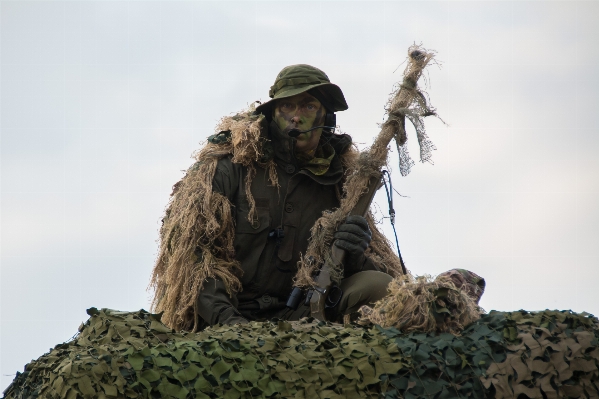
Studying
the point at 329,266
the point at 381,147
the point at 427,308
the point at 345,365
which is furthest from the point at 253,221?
the point at 345,365

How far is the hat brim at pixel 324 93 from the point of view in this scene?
7.14 meters

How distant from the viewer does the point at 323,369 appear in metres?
4.86

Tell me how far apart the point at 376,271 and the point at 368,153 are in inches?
29.5

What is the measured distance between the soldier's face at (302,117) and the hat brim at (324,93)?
0.21ft

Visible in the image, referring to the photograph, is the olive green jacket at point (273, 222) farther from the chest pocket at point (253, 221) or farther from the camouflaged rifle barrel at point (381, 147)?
the camouflaged rifle barrel at point (381, 147)

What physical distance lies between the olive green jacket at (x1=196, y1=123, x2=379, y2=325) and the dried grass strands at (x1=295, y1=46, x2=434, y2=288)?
181mm

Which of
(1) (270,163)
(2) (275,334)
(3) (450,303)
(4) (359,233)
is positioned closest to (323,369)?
(2) (275,334)

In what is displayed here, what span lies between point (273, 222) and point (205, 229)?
51cm

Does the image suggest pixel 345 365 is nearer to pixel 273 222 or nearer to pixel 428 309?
pixel 428 309

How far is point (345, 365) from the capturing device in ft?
16.0

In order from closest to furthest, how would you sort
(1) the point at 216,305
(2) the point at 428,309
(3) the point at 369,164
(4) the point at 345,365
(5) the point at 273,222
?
(4) the point at 345,365 < (2) the point at 428,309 < (1) the point at 216,305 < (3) the point at 369,164 < (5) the point at 273,222

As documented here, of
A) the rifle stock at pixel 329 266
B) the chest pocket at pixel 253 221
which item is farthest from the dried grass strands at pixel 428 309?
the chest pocket at pixel 253 221

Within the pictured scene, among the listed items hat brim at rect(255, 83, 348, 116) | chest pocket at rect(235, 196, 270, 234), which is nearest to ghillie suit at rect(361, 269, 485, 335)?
chest pocket at rect(235, 196, 270, 234)

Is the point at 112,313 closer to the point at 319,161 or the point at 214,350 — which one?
the point at 214,350
